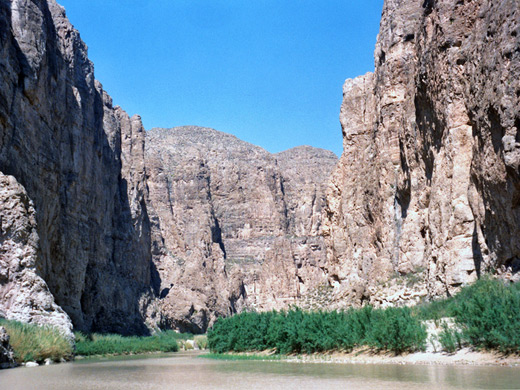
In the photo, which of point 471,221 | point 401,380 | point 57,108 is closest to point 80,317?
point 57,108

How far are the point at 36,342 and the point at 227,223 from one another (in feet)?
380

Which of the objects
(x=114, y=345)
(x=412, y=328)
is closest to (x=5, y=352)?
(x=412, y=328)

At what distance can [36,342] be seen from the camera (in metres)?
24.5

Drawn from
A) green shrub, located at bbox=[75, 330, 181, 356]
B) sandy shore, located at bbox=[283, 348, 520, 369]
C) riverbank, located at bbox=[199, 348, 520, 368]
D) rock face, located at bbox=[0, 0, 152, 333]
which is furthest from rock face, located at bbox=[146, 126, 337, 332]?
sandy shore, located at bbox=[283, 348, 520, 369]

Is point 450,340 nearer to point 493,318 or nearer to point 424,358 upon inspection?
point 424,358

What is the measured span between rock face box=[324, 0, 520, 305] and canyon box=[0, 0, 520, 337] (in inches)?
3.3

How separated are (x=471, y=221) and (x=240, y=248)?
113780 mm

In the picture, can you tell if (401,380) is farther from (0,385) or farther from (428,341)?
(0,385)

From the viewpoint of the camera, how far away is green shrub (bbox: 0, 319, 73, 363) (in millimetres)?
22844

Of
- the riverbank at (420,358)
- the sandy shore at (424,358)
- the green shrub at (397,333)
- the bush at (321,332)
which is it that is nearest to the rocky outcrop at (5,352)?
the riverbank at (420,358)

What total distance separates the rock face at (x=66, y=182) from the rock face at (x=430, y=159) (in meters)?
19.0

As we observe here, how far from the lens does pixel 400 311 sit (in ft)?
69.2

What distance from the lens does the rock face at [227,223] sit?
3625 inches

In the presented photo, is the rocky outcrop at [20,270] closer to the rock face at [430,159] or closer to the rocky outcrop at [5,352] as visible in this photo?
Answer: the rocky outcrop at [5,352]
